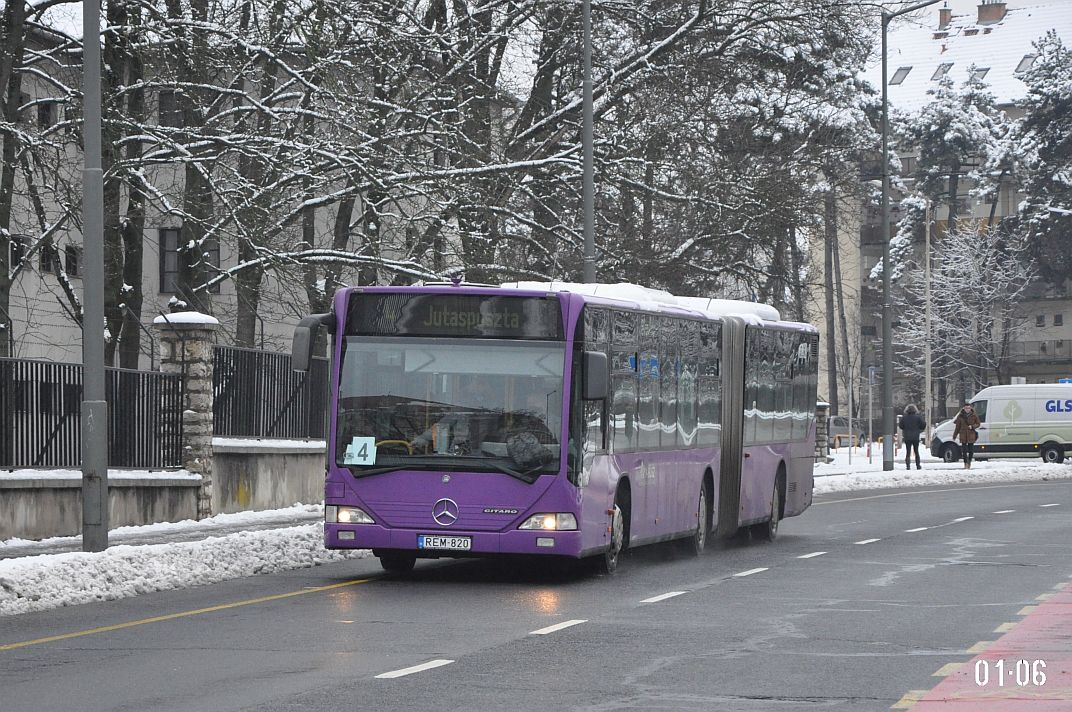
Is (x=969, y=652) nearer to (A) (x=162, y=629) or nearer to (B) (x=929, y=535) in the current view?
(A) (x=162, y=629)

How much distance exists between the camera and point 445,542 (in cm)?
1727

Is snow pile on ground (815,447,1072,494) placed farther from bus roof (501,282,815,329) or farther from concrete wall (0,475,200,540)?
concrete wall (0,475,200,540)

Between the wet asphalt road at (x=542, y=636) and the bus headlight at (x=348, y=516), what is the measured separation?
0.56 meters

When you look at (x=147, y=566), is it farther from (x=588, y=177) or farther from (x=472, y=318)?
(x=588, y=177)

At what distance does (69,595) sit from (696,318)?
865 cm

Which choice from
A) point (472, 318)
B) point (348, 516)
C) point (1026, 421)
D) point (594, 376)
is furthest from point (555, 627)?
point (1026, 421)

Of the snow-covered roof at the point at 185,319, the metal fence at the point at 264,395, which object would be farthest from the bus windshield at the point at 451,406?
the metal fence at the point at 264,395

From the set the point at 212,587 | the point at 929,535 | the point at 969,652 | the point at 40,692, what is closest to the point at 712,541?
the point at 929,535

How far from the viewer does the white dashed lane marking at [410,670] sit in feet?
35.5

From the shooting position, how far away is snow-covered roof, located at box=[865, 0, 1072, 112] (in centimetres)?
11350

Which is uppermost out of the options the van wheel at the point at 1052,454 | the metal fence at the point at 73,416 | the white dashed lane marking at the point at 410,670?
the metal fence at the point at 73,416

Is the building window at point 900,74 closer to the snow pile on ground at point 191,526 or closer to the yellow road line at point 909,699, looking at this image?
the snow pile on ground at point 191,526

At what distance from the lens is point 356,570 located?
19359 millimetres
